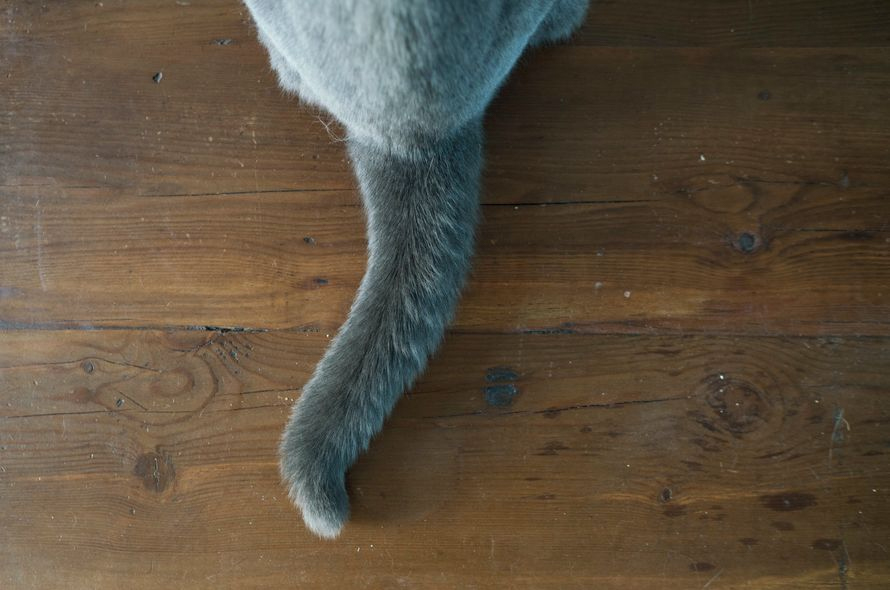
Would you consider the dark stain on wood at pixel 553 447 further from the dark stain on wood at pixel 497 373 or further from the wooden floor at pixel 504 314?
the dark stain on wood at pixel 497 373

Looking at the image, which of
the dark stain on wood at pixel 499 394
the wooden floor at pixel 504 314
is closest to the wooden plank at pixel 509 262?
the wooden floor at pixel 504 314

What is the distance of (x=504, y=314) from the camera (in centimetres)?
114

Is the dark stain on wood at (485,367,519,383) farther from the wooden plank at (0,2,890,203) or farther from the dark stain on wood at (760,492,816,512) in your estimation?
the dark stain on wood at (760,492,816,512)

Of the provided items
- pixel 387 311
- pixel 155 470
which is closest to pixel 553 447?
pixel 387 311

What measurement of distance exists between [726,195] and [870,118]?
0.30 m

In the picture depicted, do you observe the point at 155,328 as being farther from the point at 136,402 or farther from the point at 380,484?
the point at 380,484

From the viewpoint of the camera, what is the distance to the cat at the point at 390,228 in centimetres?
86

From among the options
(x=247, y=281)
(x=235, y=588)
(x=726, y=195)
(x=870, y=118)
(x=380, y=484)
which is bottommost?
(x=235, y=588)

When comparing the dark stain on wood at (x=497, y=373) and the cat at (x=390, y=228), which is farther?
the dark stain on wood at (x=497, y=373)

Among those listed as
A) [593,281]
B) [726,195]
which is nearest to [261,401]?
[593,281]

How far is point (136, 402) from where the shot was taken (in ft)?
3.75

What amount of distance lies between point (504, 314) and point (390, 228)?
288 millimetres

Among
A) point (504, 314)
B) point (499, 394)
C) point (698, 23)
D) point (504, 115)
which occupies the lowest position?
point (499, 394)

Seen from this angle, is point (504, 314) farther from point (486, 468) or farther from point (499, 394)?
point (486, 468)
